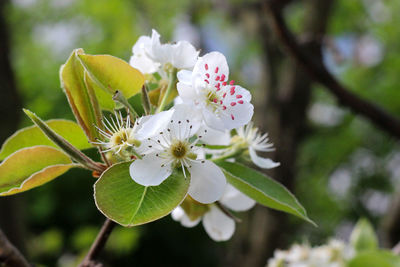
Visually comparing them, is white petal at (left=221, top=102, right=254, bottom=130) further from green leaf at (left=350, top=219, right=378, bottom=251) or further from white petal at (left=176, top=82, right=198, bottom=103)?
green leaf at (left=350, top=219, right=378, bottom=251)

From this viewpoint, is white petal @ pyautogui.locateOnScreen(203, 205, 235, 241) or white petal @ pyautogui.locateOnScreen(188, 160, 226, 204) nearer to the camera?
white petal @ pyautogui.locateOnScreen(188, 160, 226, 204)

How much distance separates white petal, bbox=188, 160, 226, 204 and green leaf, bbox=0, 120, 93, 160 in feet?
0.57

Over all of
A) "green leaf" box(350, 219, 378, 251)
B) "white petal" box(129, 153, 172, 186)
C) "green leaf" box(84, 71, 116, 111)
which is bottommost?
"green leaf" box(350, 219, 378, 251)

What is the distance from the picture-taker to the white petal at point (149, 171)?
18.1 inches

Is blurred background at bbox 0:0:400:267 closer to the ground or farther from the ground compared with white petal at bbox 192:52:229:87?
closer to the ground

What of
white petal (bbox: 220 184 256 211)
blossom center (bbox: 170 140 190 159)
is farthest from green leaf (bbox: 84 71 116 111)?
white petal (bbox: 220 184 256 211)

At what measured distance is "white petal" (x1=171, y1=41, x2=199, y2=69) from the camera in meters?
0.56

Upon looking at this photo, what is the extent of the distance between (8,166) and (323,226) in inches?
175

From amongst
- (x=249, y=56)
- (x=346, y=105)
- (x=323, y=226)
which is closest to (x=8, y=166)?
(x=346, y=105)

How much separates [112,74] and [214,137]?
0.15m

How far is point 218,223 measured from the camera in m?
0.67

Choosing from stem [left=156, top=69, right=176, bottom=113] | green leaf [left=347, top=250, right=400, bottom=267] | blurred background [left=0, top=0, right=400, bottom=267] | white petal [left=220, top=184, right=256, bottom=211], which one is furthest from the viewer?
blurred background [left=0, top=0, right=400, bottom=267]

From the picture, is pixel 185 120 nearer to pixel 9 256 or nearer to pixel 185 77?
pixel 185 77

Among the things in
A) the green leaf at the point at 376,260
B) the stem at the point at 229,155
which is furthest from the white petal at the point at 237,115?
the green leaf at the point at 376,260
